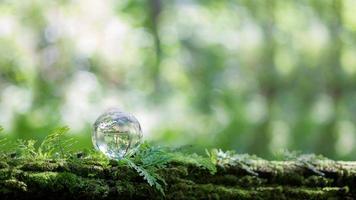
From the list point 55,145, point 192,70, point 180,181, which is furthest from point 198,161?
point 192,70

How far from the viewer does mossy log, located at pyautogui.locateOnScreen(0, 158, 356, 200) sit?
4.81ft

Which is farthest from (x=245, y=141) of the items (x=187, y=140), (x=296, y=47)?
(x=296, y=47)

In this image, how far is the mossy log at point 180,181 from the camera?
4.81ft

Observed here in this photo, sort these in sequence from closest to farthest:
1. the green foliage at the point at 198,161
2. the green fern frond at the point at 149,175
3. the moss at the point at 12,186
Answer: the moss at the point at 12,186 < the green fern frond at the point at 149,175 < the green foliage at the point at 198,161

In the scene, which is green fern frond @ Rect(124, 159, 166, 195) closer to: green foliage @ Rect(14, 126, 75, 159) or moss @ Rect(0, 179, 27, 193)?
green foliage @ Rect(14, 126, 75, 159)

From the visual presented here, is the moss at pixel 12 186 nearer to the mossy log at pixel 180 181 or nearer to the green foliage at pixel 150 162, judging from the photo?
the mossy log at pixel 180 181

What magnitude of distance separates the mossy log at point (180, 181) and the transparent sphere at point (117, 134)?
44 mm

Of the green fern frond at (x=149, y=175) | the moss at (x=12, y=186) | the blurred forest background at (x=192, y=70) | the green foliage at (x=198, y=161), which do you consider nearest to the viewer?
the moss at (x=12, y=186)

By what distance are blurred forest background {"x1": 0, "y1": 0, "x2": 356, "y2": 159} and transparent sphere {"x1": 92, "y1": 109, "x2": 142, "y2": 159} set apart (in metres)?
6.30

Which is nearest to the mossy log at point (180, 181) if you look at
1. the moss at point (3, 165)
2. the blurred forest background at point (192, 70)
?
the moss at point (3, 165)

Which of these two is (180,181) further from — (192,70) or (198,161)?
(192,70)

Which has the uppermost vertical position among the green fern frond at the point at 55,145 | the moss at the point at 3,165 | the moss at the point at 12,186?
the green fern frond at the point at 55,145

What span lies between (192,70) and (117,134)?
816cm

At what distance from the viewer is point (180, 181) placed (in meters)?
1.65
